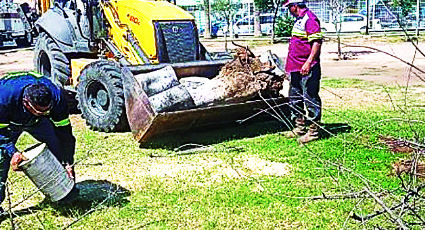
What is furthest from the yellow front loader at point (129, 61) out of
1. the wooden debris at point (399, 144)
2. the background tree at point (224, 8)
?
the background tree at point (224, 8)

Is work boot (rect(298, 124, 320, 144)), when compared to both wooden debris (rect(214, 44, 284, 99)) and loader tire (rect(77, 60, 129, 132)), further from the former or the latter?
loader tire (rect(77, 60, 129, 132))

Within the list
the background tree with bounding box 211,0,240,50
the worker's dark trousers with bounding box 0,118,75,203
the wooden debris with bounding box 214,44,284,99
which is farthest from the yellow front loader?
the background tree with bounding box 211,0,240,50

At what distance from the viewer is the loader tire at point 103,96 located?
7.98 meters

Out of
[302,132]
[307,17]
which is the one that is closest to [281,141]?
[302,132]

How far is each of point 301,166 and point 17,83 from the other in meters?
3.20

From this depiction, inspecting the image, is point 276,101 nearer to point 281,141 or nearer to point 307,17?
point 281,141

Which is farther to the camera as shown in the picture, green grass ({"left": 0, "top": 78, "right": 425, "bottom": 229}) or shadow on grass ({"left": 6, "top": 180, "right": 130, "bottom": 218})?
shadow on grass ({"left": 6, "top": 180, "right": 130, "bottom": 218})

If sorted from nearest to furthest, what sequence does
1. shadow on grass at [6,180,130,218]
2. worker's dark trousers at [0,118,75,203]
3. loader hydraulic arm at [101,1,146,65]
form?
1. worker's dark trousers at [0,118,75,203]
2. shadow on grass at [6,180,130,218]
3. loader hydraulic arm at [101,1,146,65]

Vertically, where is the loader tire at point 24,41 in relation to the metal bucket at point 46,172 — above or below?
above

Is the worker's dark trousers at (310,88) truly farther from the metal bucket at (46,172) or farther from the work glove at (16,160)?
the work glove at (16,160)

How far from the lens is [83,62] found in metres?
9.55

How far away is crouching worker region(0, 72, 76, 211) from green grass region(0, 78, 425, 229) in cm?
53

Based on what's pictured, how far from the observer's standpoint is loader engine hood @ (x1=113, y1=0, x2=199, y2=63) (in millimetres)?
8875

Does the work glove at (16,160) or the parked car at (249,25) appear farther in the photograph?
the parked car at (249,25)
